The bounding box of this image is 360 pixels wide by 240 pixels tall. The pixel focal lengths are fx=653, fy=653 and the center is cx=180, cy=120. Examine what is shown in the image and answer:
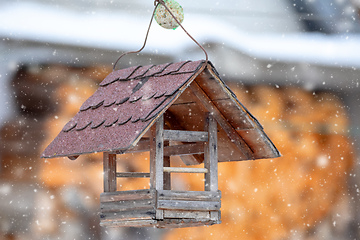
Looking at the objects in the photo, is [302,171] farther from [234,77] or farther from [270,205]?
[234,77]

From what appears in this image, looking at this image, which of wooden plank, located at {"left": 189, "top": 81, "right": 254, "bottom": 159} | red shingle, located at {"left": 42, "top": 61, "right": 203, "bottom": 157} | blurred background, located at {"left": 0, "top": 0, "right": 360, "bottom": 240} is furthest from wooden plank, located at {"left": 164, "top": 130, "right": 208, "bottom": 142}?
blurred background, located at {"left": 0, "top": 0, "right": 360, "bottom": 240}

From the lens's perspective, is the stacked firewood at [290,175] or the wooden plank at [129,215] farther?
the stacked firewood at [290,175]

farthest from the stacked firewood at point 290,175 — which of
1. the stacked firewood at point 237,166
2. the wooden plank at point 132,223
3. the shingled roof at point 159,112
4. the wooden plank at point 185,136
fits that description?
the wooden plank at point 132,223

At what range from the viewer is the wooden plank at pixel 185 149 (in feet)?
11.8

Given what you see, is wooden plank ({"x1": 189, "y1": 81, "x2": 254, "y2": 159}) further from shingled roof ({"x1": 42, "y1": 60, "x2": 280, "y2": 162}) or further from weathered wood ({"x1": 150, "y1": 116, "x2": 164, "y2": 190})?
weathered wood ({"x1": 150, "y1": 116, "x2": 164, "y2": 190})

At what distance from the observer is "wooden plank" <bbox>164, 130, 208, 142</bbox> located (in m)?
3.33

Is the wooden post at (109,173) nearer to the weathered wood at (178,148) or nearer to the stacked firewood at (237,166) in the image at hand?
the weathered wood at (178,148)

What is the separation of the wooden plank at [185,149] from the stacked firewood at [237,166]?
8.93ft

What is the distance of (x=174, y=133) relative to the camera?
11.0 ft

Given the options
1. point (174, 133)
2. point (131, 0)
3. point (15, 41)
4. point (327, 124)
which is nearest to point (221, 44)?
point (131, 0)

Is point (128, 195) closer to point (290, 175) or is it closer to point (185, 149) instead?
point (185, 149)

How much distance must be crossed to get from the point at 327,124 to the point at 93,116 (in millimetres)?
4765

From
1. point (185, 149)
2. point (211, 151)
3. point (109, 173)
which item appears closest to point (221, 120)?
point (211, 151)

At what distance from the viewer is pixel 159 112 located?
3.02 metres
